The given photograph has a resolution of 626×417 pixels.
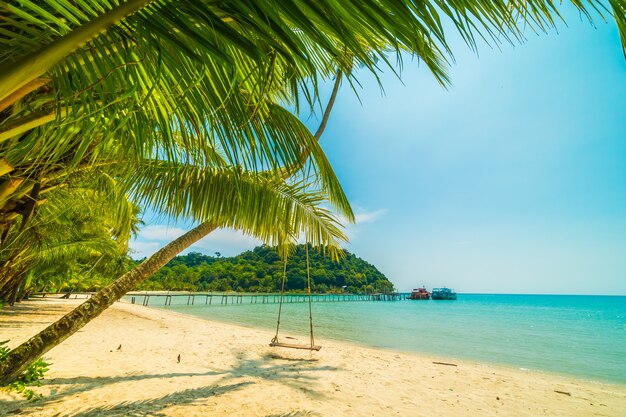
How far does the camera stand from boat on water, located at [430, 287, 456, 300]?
79262mm

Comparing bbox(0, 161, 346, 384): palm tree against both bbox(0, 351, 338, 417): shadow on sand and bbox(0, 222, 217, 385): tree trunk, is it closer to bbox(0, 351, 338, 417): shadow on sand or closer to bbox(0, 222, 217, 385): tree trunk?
bbox(0, 222, 217, 385): tree trunk

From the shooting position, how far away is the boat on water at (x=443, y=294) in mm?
79262

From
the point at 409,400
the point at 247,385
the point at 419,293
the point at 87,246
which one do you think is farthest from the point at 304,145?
the point at 419,293

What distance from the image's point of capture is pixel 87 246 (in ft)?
28.2

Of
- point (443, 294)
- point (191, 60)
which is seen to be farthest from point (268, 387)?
point (443, 294)

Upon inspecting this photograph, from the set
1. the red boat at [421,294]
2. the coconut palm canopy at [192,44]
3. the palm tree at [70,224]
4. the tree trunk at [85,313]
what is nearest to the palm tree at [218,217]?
the tree trunk at [85,313]

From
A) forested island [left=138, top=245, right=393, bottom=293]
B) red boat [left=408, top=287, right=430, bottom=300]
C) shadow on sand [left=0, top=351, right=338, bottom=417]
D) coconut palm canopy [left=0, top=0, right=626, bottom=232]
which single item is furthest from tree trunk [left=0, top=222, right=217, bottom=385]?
red boat [left=408, top=287, right=430, bottom=300]

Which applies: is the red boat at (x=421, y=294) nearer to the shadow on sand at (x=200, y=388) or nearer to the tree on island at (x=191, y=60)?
the shadow on sand at (x=200, y=388)

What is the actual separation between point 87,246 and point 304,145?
932 cm

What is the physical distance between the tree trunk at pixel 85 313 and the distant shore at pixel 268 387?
0.93 ft

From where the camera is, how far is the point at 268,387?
4.98m

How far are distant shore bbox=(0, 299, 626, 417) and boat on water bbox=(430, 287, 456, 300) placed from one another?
76628 millimetres

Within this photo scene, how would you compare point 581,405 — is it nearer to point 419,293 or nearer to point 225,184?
point 225,184

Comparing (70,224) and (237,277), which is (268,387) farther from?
(237,277)
